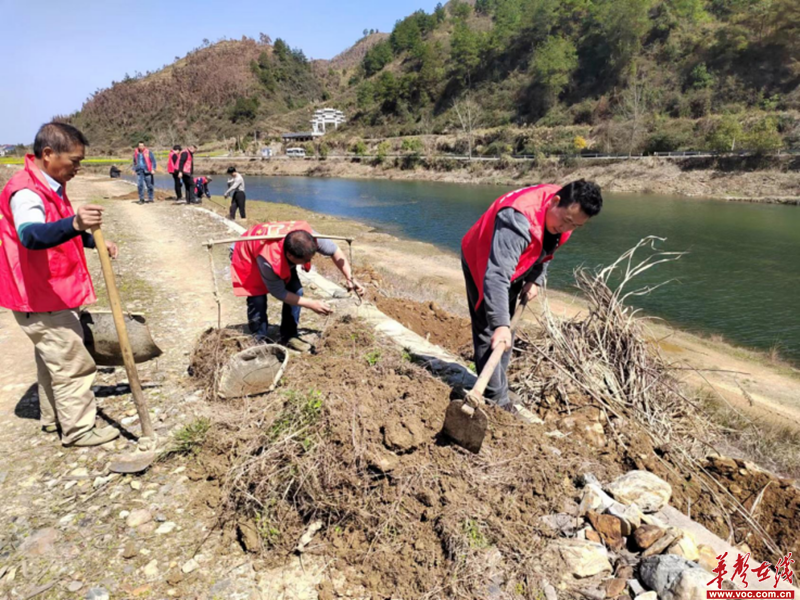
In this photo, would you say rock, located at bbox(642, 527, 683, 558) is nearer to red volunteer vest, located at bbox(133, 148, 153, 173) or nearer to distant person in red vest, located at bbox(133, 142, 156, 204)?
distant person in red vest, located at bbox(133, 142, 156, 204)

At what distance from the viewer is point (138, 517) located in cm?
263

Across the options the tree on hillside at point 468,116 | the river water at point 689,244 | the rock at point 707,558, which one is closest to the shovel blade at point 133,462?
the rock at point 707,558

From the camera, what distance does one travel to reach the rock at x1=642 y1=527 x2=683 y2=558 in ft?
7.77

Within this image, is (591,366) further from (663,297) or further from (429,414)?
(663,297)

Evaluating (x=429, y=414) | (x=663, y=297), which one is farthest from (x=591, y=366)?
(x=663, y=297)

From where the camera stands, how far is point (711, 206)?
26172 mm

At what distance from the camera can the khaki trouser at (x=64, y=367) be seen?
2826mm

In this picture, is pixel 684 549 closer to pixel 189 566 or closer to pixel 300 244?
pixel 189 566

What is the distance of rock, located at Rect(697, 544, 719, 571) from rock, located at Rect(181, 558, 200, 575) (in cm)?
253

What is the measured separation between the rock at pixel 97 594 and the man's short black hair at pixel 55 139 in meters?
2.28

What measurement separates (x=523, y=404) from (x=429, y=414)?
4.44ft

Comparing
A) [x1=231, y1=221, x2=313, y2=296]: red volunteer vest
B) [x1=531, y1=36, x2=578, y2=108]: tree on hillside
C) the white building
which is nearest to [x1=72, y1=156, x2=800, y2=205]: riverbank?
[x1=531, y1=36, x2=578, y2=108]: tree on hillside

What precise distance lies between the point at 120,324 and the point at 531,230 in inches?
102
